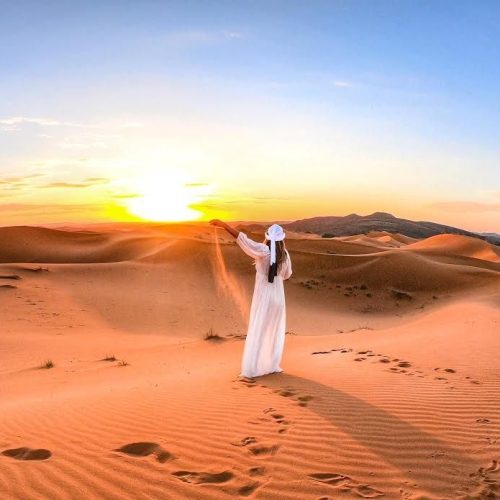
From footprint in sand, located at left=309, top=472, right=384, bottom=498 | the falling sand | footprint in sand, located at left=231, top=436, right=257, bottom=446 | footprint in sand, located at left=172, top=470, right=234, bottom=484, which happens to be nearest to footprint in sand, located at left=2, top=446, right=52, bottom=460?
footprint in sand, located at left=172, top=470, right=234, bottom=484

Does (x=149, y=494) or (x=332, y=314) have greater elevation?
(x=149, y=494)

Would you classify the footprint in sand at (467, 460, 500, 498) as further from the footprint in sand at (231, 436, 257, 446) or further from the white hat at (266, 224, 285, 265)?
the white hat at (266, 224, 285, 265)

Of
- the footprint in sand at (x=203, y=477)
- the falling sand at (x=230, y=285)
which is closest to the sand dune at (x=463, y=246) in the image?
the falling sand at (x=230, y=285)

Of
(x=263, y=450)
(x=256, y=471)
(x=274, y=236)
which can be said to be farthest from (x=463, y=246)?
(x=256, y=471)

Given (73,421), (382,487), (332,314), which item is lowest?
(332,314)

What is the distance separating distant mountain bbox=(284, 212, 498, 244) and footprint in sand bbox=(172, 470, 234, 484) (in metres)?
80.8

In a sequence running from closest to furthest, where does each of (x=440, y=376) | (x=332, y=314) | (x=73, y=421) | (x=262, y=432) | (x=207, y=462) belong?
(x=207, y=462), (x=262, y=432), (x=73, y=421), (x=440, y=376), (x=332, y=314)

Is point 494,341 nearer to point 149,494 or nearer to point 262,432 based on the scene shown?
point 262,432

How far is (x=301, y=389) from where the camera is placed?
686 centimetres

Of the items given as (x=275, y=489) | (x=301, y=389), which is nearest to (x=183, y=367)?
(x=301, y=389)

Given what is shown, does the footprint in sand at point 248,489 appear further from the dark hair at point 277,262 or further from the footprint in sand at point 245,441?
the dark hair at point 277,262

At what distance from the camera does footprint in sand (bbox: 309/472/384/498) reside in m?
Result: 3.94

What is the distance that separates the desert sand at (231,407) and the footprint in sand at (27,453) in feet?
0.06

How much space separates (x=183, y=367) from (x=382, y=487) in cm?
700
